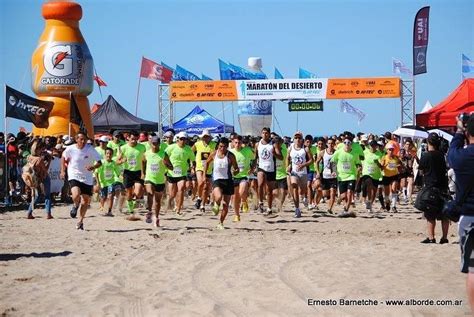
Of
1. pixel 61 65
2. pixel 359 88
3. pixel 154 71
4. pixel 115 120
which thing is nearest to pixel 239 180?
pixel 359 88

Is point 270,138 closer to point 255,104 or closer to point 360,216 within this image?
point 360,216

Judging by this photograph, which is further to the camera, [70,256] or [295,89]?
[295,89]

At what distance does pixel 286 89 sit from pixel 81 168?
63.0ft

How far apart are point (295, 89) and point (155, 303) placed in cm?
2490

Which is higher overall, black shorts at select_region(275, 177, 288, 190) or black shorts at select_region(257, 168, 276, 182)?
black shorts at select_region(257, 168, 276, 182)

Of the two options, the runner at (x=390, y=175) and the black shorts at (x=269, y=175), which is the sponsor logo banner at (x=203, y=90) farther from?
the black shorts at (x=269, y=175)

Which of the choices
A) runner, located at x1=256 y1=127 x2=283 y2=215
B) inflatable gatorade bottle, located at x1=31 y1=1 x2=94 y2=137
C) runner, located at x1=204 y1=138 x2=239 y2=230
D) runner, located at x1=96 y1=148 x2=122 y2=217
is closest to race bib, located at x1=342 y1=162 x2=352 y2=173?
runner, located at x1=256 y1=127 x2=283 y2=215

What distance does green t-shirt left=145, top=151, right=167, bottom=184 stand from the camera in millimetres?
13914

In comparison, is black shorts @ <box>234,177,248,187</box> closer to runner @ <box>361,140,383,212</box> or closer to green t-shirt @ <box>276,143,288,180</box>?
green t-shirt @ <box>276,143,288,180</box>

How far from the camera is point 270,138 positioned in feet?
55.7

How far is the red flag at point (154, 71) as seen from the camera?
138ft

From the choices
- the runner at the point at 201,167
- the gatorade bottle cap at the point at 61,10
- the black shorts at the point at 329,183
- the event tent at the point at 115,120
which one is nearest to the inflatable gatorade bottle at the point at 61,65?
the gatorade bottle cap at the point at 61,10

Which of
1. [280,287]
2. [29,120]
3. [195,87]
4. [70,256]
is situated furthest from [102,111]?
[280,287]

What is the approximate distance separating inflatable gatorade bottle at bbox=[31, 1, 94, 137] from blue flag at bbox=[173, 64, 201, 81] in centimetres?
1014
